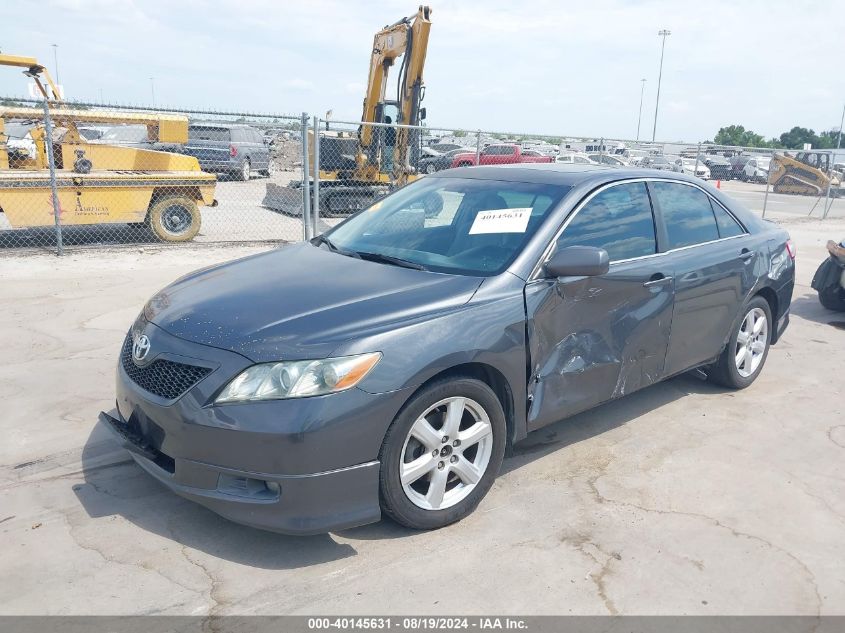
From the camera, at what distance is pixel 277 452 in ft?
9.23

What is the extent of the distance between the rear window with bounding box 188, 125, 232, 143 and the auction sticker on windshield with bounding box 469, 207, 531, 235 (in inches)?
699

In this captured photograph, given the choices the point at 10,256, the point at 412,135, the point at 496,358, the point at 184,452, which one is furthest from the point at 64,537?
the point at 412,135

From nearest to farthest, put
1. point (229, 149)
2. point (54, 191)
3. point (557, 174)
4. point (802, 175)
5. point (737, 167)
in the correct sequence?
1. point (557, 174)
2. point (54, 191)
3. point (229, 149)
4. point (802, 175)
5. point (737, 167)

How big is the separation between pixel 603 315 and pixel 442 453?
4.30 feet

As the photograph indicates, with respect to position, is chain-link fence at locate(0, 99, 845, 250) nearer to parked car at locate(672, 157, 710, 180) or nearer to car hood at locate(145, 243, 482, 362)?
car hood at locate(145, 243, 482, 362)

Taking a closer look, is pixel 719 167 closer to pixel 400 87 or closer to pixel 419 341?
pixel 400 87

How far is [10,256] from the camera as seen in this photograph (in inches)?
367

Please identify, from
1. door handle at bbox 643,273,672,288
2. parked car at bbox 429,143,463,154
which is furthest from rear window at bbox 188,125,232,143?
door handle at bbox 643,273,672,288

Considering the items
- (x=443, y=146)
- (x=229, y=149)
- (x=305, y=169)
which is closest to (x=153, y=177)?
(x=305, y=169)

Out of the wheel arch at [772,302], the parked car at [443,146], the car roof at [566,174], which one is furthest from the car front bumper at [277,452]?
the parked car at [443,146]

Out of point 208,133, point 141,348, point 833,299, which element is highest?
point 208,133

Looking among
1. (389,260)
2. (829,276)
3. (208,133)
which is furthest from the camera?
(208,133)

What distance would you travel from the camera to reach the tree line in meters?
67.6

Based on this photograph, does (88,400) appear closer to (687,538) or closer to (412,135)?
(687,538)
